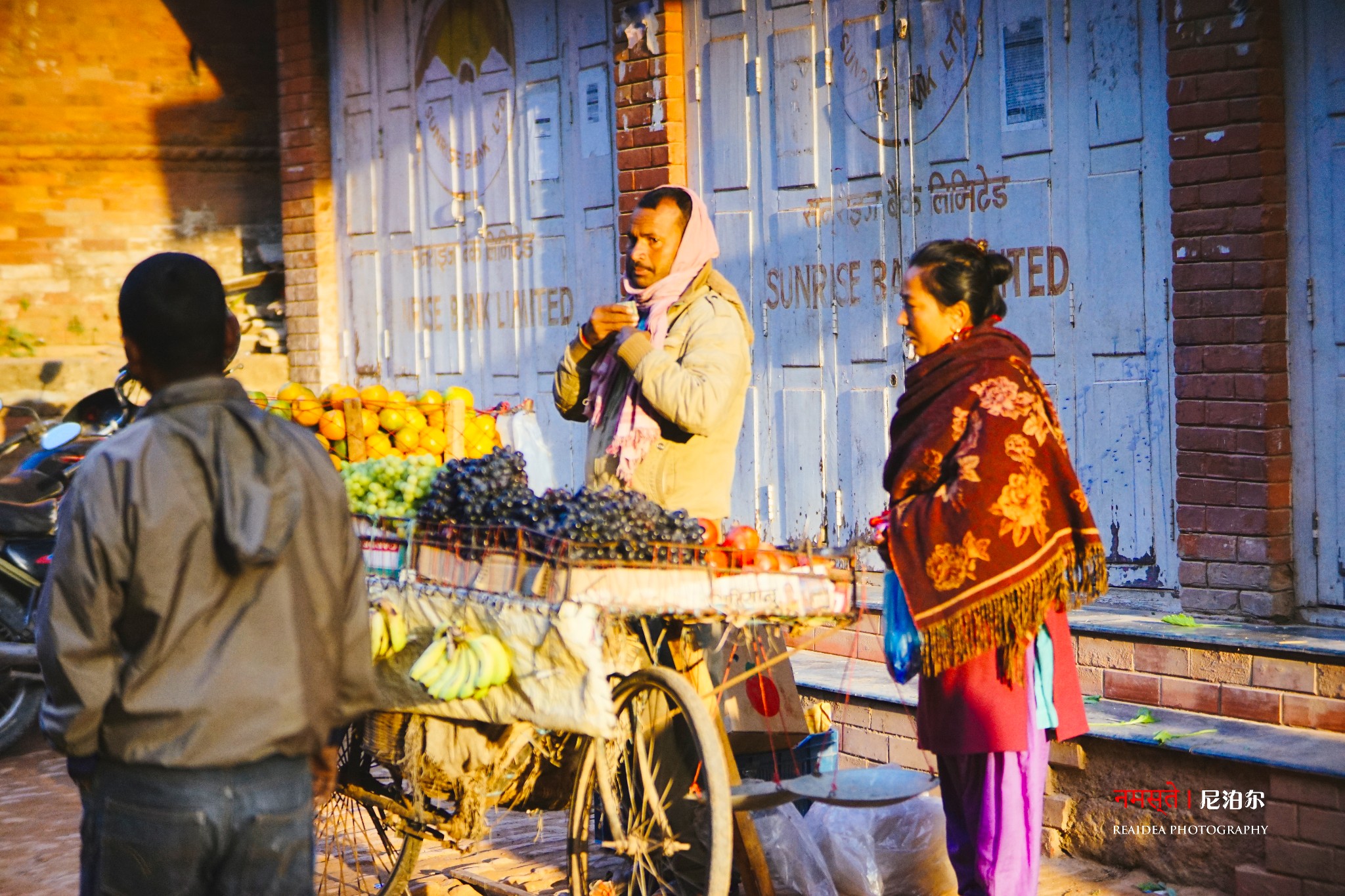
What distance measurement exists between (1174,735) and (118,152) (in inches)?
389

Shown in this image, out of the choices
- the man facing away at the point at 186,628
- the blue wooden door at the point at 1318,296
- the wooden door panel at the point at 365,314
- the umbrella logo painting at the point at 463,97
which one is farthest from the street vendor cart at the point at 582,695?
the wooden door panel at the point at 365,314

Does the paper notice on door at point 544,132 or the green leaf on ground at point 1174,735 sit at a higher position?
the paper notice on door at point 544,132

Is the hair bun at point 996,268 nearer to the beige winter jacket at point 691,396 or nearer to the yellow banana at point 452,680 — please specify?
the beige winter jacket at point 691,396

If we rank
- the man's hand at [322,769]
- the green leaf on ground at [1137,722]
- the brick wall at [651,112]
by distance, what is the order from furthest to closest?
the brick wall at [651,112] → the green leaf on ground at [1137,722] → the man's hand at [322,769]

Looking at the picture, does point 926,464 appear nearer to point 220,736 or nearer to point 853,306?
point 220,736

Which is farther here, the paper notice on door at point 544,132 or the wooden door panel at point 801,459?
the paper notice on door at point 544,132

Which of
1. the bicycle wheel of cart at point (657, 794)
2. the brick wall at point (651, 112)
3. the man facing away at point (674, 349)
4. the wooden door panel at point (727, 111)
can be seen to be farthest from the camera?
the brick wall at point (651, 112)

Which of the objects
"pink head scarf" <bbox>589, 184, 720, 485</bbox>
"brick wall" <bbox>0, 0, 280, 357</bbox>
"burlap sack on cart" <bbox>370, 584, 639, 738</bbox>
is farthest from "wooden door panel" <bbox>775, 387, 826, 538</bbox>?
"brick wall" <bbox>0, 0, 280, 357</bbox>

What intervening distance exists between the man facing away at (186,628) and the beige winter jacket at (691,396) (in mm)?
1650

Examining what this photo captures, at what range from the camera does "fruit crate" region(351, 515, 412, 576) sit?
4.08 m

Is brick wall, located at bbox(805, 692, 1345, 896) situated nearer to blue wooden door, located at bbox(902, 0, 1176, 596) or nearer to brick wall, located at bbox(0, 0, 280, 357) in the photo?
blue wooden door, located at bbox(902, 0, 1176, 596)

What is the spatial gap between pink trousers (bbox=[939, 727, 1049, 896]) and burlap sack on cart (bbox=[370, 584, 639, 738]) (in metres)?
1.00

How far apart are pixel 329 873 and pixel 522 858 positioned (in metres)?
0.70

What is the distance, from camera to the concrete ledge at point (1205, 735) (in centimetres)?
453
